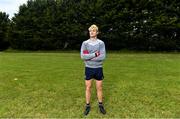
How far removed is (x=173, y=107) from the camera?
8703 mm

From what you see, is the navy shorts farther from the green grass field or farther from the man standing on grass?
the green grass field

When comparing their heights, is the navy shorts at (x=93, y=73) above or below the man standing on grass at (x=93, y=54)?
below

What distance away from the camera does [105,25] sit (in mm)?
47219

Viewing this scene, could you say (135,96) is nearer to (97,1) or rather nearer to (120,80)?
(120,80)

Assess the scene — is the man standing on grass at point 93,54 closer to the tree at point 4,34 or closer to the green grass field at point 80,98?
the green grass field at point 80,98

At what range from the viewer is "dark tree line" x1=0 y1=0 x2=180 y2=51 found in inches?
1811

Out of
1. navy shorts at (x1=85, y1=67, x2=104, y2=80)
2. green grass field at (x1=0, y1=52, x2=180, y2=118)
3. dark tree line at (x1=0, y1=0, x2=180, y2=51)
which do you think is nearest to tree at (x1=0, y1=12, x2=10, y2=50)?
dark tree line at (x1=0, y1=0, x2=180, y2=51)

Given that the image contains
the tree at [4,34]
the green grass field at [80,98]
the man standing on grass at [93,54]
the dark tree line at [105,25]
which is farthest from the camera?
the tree at [4,34]

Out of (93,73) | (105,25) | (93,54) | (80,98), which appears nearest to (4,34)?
(105,25)

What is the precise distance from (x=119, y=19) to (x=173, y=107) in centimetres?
3946

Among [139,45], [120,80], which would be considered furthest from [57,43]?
[120,80]

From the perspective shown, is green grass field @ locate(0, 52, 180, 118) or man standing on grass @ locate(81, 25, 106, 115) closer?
man standing on grass @ locate(81, 25, 106, 115)

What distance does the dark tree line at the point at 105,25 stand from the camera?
46.0m

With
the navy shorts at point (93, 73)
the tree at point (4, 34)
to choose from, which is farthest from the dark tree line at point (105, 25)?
the navy shorts at point (93, 73)
